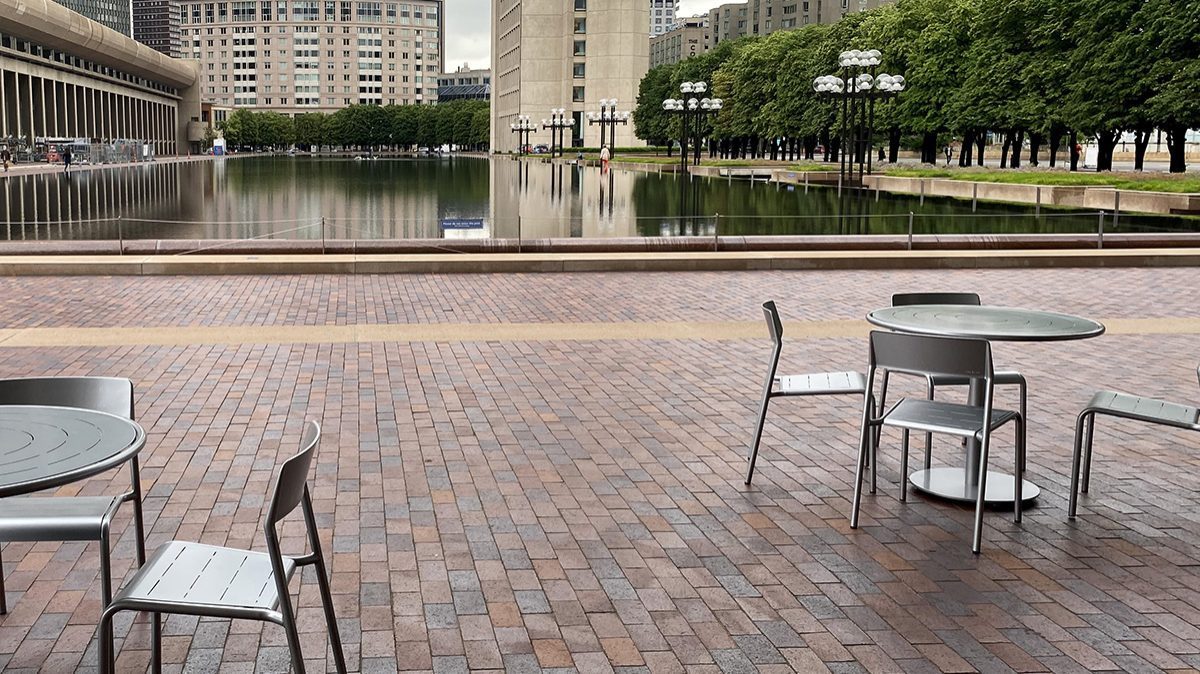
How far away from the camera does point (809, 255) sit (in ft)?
62.4

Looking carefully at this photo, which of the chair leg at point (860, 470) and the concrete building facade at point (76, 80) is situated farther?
the concrete building facade at point (76, 80)

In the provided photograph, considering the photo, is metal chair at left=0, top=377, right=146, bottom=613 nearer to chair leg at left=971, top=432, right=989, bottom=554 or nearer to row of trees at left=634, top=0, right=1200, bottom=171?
chair leg at left=971, top=432, right=989, bottom=554

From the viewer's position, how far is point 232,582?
3787mm

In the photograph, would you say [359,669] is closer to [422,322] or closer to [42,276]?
[422,322]

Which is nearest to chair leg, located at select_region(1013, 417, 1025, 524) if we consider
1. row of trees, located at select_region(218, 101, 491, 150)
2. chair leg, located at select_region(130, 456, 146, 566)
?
chair leg, located at select_region(130, 456, 146, 566)

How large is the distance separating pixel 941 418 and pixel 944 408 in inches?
10.4

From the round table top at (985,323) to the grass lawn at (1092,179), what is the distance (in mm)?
30325

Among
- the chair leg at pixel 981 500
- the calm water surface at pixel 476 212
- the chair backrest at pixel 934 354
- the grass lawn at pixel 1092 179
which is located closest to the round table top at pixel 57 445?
the chair backrest at pixel 934 354

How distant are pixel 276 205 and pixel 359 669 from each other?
113 ft

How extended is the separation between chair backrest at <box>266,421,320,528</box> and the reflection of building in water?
54.7 feet

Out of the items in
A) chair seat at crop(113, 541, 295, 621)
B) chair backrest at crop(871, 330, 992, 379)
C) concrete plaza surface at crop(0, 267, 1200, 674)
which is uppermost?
chair backrest at crop(871, 330, 992, 379)

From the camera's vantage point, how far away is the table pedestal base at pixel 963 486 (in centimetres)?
663

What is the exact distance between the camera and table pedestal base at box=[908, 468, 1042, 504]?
6.63m

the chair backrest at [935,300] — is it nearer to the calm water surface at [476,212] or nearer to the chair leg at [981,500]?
the chair leg at [981,500]
